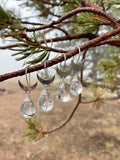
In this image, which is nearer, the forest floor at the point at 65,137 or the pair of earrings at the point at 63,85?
the pair of earrings at the point at 63,85

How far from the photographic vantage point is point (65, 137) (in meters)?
0.96

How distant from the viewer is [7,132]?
2.91 ft

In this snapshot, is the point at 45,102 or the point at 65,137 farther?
the point at 65,137

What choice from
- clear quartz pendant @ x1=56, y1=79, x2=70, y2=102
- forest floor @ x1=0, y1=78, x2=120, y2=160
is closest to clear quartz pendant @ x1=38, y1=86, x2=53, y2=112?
clear quartz pendant @ x1=56, y1=79, x2=70, y2=102

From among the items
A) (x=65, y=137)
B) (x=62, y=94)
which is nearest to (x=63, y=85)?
(x=62, y=94)

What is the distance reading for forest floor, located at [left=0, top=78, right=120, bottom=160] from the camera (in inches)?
30.4

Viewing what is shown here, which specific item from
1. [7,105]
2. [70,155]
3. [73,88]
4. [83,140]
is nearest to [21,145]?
[70,155]

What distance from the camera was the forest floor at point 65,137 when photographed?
0.77m

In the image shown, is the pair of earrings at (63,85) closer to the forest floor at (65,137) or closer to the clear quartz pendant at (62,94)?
the clear quartz pendant at (62,94)

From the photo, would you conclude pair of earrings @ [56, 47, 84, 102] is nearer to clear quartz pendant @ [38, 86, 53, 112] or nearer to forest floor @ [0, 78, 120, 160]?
clear quartz pendant @ [38, 86, 53, 112]

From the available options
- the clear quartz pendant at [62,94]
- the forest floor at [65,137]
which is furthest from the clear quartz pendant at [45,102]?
the forest floor at [65,137]

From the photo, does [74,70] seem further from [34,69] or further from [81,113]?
[81,113]

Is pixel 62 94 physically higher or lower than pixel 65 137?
higher

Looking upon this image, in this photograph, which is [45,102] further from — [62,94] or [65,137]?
[65,137]
